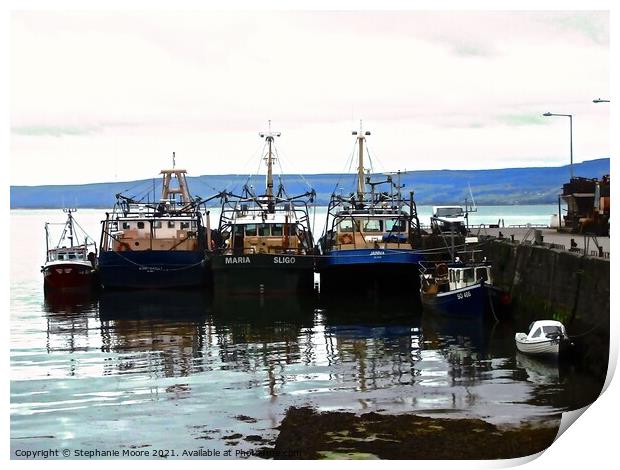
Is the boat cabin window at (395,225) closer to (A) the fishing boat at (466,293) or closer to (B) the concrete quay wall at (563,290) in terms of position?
(B) the concrete quay wall at (563,290)

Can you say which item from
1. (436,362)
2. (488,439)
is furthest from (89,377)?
(488,439)

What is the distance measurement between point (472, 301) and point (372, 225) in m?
14.3

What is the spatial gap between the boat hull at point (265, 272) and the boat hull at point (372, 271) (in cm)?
115

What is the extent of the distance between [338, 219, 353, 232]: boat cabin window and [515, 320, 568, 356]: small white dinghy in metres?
20.5

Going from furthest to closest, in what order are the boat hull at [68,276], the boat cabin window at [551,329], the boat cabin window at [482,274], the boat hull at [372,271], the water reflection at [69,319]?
the boat hull at [68,276] → the boat hull at [372,271] → the boat cabin window at [482,274] → the water reflection at [69,319] → the boat cabin window at [551,329]

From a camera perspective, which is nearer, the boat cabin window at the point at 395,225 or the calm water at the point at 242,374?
the calm water at the point at 242,374

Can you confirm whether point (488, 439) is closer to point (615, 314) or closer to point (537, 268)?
point (615, 314)

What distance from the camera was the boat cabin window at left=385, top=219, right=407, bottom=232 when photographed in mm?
46312

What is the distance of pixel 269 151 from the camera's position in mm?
55188

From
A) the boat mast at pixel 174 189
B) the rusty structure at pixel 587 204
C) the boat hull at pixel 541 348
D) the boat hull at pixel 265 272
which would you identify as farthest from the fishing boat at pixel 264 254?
the boat hull at pixel 541 348

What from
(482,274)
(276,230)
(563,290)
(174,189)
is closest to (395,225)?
(276,230)

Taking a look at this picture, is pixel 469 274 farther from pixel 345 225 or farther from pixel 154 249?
pixel 154 249

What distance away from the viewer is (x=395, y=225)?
46.6 meters

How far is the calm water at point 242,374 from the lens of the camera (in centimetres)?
1953
